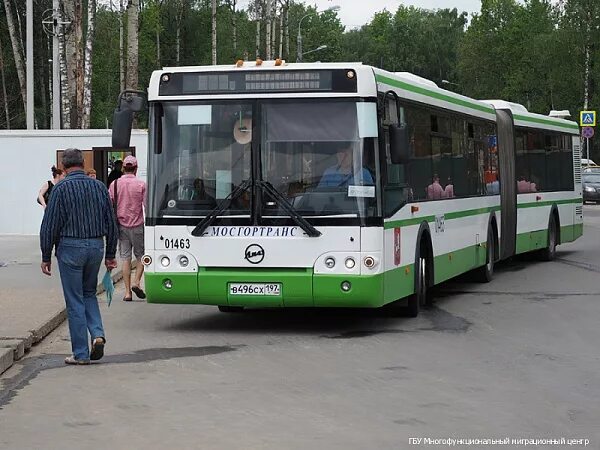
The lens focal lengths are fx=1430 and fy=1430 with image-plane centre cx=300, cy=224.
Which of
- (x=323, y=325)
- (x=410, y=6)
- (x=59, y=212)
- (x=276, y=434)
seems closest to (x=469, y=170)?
(x=323, y=325)

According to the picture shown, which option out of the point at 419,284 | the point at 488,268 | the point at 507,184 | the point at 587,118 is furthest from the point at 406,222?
the point at 587,118

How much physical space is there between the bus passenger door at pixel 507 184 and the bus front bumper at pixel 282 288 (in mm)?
8018

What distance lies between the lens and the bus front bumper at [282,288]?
44.7 feet

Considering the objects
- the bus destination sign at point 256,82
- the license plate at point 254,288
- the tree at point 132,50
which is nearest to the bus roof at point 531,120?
the bus destination sign at point 256,82

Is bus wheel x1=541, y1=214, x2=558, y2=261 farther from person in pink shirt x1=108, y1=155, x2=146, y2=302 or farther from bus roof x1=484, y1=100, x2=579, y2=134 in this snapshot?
person in pink shirt x1=108, y1=155, x2=146, y2=302

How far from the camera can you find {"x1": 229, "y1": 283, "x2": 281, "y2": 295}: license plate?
45.1 ft

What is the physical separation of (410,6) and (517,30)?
55098 millimetres

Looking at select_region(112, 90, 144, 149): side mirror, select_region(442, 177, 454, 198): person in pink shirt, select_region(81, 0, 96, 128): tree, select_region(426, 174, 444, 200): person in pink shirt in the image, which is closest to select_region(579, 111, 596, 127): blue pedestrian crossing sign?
select_region(81, 0, 96, 128): tree

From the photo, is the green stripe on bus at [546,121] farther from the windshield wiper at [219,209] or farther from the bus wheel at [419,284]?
the windshield wiper at [219,209]

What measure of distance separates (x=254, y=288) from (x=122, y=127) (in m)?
1.99

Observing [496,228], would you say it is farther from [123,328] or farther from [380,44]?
[380,44]

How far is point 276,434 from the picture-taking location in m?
8.38

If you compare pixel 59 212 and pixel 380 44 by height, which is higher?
pixel 380 44

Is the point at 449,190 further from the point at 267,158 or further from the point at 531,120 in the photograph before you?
the point at 531,120
